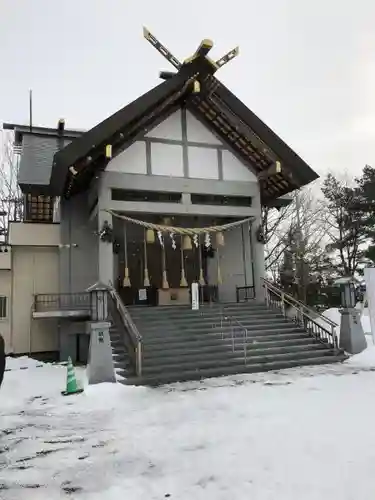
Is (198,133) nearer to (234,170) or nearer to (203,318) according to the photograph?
(234,170)

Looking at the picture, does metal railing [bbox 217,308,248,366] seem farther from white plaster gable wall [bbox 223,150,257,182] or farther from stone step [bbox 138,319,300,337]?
white plaster gable wall [bbox 223,150,257,182]

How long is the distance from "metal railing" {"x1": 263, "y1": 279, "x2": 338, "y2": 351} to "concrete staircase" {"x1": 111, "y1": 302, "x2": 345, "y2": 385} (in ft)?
0.79

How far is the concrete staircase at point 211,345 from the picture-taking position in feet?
30.6

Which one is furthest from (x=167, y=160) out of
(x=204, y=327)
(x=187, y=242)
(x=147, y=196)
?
(x=204, y=327)

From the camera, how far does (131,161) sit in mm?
12977

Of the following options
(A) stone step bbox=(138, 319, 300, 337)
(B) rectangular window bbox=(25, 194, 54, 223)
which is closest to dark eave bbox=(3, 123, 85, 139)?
(B) rectangular window bbox=(25, 194, 54, 223)

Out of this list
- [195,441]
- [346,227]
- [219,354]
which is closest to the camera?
[195,441]

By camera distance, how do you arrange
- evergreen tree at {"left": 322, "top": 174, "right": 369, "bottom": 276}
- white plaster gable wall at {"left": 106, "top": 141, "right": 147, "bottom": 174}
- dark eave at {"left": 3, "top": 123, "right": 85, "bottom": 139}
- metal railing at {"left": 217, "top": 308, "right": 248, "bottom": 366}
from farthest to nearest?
evergreen tree at {"left": 322, "top": 174, "right": 369, "bottom": 276} → dark eave at {"left": 3, "top": 123, "right": 85, "bottom": 139} → white plaster gable wall at {"left": 106, "top": 141, "right": 147, "bottom": 174} → metal railing at {"left": 217, "top": 308, "right": 248, "bottom": 366}

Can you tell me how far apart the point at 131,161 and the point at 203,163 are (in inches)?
91.8

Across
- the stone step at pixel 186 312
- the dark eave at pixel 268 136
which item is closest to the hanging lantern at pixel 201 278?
the stone step at pixel 186 312

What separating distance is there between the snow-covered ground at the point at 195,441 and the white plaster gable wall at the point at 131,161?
22.0 ft

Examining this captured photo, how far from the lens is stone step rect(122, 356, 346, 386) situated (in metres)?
8.67

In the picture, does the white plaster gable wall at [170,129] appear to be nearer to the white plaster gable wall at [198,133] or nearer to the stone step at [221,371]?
the white plaster gable wall at [198,133]

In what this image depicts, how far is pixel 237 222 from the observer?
1365 cm
